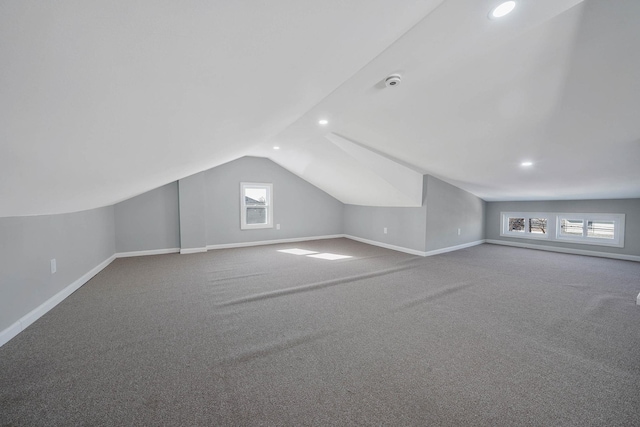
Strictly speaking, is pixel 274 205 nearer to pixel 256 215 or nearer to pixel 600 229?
pixel 256 215

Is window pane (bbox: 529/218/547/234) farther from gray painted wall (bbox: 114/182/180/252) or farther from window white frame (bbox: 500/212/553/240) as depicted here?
gray painted wall (bbox: 114/182/180/252)

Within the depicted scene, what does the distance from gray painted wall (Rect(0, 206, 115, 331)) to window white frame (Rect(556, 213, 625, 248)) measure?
8.03 m

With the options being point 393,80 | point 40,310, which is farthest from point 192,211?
point 393,80

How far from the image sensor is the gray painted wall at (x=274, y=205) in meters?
5.10

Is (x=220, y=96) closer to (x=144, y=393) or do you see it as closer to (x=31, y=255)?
(x=144, y=393)

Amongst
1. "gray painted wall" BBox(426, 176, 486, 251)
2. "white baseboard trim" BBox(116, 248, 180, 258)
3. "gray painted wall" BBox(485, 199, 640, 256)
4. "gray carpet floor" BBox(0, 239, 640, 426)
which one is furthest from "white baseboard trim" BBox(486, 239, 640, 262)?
"white baseboard trim" BBox(116, 248, 180, 258)

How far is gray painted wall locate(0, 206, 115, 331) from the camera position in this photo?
1.76 metres

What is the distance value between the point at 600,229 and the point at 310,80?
254 inches

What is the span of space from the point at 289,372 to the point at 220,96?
161 centimetres

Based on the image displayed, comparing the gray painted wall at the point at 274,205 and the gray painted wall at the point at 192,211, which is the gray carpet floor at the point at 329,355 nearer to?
the gray painted wall at the point at 192,211

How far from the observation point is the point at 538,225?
17.7ft

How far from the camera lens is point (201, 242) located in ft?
15.8

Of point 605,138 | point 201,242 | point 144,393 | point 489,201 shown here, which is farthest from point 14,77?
point 489,201

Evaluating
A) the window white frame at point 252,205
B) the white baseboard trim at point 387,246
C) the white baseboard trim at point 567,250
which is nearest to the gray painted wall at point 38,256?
the window white frame at point 252,205
